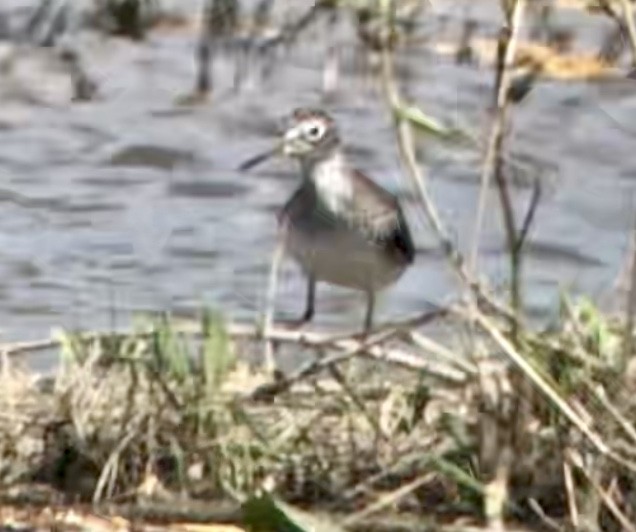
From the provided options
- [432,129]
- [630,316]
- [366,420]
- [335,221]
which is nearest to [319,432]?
[366,420]

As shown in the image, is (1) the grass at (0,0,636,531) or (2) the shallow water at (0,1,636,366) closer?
(1) the grass at (0,0,636,531)

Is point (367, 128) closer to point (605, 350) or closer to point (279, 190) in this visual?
point (279, 190)

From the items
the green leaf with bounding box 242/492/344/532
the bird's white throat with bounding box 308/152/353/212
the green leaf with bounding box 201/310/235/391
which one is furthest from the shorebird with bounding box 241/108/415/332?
the green leaf with bounding box 242/492/344/532

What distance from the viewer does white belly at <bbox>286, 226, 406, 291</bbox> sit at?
23.2 feet

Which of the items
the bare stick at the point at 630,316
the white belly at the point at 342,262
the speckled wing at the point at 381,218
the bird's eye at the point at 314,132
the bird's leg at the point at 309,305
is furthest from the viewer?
the bird's eye at the point at 314,132

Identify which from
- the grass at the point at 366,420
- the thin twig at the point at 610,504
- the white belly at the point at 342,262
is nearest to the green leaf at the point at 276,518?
the grass at the point at 366,420

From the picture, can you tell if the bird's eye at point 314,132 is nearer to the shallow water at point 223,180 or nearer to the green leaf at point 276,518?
the shallow water at point 223,180

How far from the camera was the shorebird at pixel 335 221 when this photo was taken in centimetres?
710

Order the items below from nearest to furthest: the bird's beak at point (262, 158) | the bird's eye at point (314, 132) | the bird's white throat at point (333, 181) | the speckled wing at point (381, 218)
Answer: the speckled wing at point (381, 218), the bird's white throat at point (333, 181), the bird's eye at point (314, 132), the bird's beak at point (262, 158)

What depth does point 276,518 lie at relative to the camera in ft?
14.9

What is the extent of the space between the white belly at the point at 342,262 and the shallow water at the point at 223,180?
4.8 inches

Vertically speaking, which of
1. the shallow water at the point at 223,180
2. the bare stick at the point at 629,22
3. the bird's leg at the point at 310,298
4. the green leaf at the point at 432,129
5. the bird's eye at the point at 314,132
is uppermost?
the bare stick at the point at 629,22

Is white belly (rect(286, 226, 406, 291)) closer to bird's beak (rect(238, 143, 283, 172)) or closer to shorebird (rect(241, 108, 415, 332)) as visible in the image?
shorebird (rect(241, 108, 415, 332))

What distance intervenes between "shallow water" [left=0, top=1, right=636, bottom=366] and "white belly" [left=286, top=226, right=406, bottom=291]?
12 centimetres
